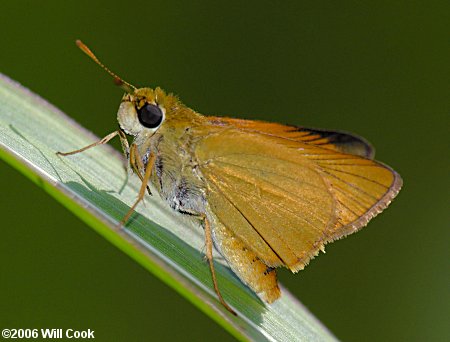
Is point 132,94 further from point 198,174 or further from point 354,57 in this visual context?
point 354,57

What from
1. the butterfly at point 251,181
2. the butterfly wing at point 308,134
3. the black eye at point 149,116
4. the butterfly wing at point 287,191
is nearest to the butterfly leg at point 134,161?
the butterfly at point 251,181

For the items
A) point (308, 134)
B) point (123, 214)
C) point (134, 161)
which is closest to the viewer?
point (123, 214)

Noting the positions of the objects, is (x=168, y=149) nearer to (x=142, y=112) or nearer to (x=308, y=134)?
(x=142, y=112)

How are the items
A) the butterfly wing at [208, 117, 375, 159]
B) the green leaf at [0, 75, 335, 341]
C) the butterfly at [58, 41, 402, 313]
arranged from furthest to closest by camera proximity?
1. the butterfly wing at [208, 117, 375, 159]
2. the butterfly at [58, 41, 402, 313]
3. the green leaf at [0, 75, 335, 341]

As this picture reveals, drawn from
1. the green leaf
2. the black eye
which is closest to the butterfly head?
the black eye

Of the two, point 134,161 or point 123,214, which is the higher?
point 134,161

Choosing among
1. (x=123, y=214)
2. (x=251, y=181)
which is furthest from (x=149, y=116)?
(x=123, y=214)

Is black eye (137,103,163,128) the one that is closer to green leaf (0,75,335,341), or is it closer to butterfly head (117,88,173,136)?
butterfly head (117,88,173,136)
